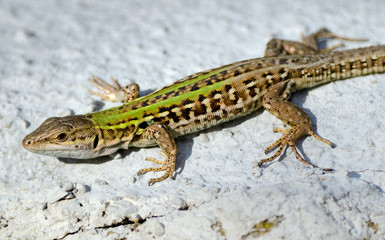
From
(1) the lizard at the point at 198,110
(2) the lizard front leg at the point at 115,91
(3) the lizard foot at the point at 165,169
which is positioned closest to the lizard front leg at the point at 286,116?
(1) the lizard at the point at 198,110

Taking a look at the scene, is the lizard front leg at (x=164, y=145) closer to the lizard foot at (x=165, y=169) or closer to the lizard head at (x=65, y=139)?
the lizard foot at (x=165, y=169)

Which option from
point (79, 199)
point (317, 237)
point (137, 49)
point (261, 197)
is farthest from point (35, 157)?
point (317, 237)

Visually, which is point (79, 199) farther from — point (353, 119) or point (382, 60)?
point (382, 60)

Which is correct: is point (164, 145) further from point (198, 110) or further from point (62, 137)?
point (62, 137)

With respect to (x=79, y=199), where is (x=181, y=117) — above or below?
above

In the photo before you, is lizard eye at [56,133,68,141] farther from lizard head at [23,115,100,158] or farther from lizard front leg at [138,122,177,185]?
lizard front leg at [138,122,177,185]

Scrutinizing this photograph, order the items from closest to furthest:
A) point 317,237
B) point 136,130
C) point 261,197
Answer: point 317,237 → point 261,197 → point 136,130

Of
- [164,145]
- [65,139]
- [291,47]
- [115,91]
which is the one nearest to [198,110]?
[164,145]
